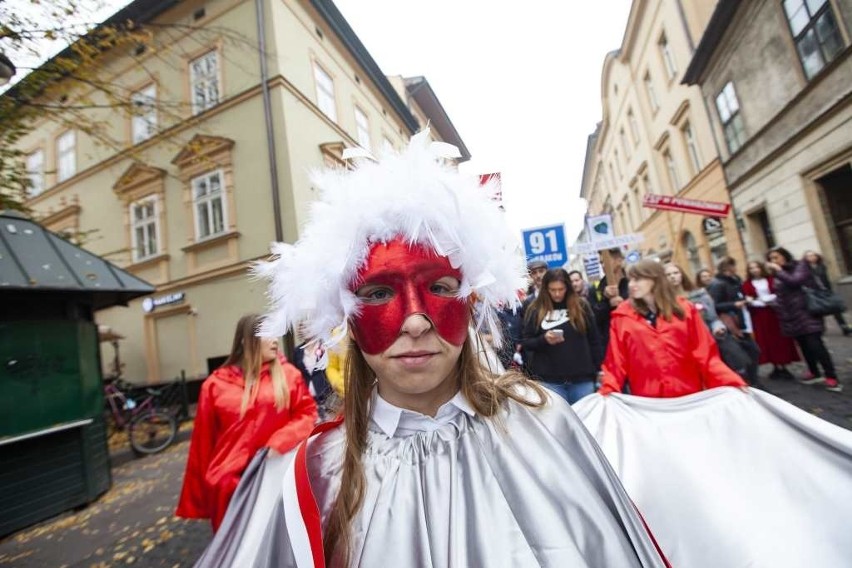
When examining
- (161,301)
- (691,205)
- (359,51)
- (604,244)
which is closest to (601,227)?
(604,244)

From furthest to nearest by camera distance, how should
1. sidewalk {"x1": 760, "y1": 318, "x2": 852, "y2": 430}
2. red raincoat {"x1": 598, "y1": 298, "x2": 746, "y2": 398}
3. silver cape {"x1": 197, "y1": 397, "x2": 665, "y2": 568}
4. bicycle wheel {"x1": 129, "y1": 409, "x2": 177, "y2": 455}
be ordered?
bicycle wheel {"x1": 129, "y1": 409, "x2": 177, "y2": 455} < sidewalk {"x1": 760, "y1": 318, "x2": 852, "y2": 430} < red raincoat {"x1": 598, "y1": 298, "x2": 746, "y2": 398} < silver cape {"x1": 197, "y1": 397, "x2": 665, "y2": 568}

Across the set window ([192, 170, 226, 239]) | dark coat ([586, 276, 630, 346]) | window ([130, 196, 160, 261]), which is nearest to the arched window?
dark coat ([586, 276, 630, 346])

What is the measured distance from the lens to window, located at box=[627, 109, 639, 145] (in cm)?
2188

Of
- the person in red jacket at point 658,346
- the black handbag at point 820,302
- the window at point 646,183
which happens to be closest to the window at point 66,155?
the person in red jacket at point 658,346

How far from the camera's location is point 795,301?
5168mm

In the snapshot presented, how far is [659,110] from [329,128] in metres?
14.5

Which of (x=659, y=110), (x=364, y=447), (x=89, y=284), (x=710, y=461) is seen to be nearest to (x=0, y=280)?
(x=89, y=284)

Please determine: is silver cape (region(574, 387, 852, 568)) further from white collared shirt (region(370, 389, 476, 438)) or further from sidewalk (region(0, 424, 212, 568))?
sidewalk (region(0, 424, 212, 568))

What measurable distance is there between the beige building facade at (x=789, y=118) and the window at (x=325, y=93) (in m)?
10.9

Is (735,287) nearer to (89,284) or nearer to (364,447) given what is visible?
(364,447)

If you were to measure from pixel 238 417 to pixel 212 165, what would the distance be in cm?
910

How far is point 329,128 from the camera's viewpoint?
12.2 metres

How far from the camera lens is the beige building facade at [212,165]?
10.4 m

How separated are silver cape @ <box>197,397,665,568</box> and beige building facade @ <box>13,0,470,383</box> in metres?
9.40
